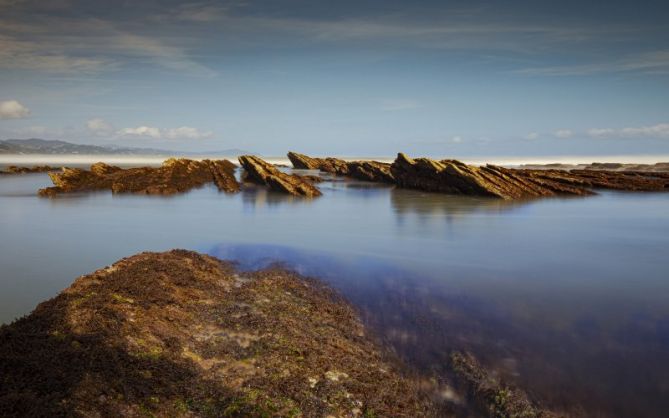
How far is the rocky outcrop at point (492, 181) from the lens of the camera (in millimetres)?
33844

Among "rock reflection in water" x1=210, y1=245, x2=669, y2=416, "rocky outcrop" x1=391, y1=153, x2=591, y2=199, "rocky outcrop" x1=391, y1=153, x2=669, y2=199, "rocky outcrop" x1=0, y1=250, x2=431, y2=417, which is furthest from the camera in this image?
"rocky outcrop" x1=391, y1=153, x2=669, y2=199

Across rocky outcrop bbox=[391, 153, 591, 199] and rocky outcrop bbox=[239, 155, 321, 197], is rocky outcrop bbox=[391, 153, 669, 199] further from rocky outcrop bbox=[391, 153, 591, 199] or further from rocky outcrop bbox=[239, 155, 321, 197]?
rocky outcrop bbox=[239, 155, 321, 197]

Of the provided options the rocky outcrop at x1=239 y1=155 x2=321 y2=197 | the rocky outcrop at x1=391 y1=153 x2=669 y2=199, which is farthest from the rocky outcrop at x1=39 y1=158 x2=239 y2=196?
the rocky outcrop at x1=391 y1=153 x2=669 y2=199

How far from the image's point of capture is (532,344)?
7680 millimetres

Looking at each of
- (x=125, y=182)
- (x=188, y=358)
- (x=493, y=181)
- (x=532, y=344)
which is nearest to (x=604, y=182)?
(x=493, y=181)

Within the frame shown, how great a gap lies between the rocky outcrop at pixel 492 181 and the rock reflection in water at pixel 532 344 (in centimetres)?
2445

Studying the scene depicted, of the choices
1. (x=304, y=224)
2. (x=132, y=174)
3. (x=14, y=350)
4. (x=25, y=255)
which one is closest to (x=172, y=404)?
(x=14, y=350)

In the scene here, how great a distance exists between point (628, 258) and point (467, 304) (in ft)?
29.9

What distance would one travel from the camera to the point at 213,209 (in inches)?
1009

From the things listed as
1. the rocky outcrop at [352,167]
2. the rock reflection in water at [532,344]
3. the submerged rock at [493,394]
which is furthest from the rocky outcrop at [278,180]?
the submerged rock at [493,394]

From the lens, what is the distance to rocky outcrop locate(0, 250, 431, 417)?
506cm

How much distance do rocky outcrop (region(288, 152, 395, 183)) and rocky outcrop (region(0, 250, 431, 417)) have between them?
40.8 meters

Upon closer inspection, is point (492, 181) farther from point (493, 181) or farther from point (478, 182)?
point (478, 182)

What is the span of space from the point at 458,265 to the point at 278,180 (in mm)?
24779
